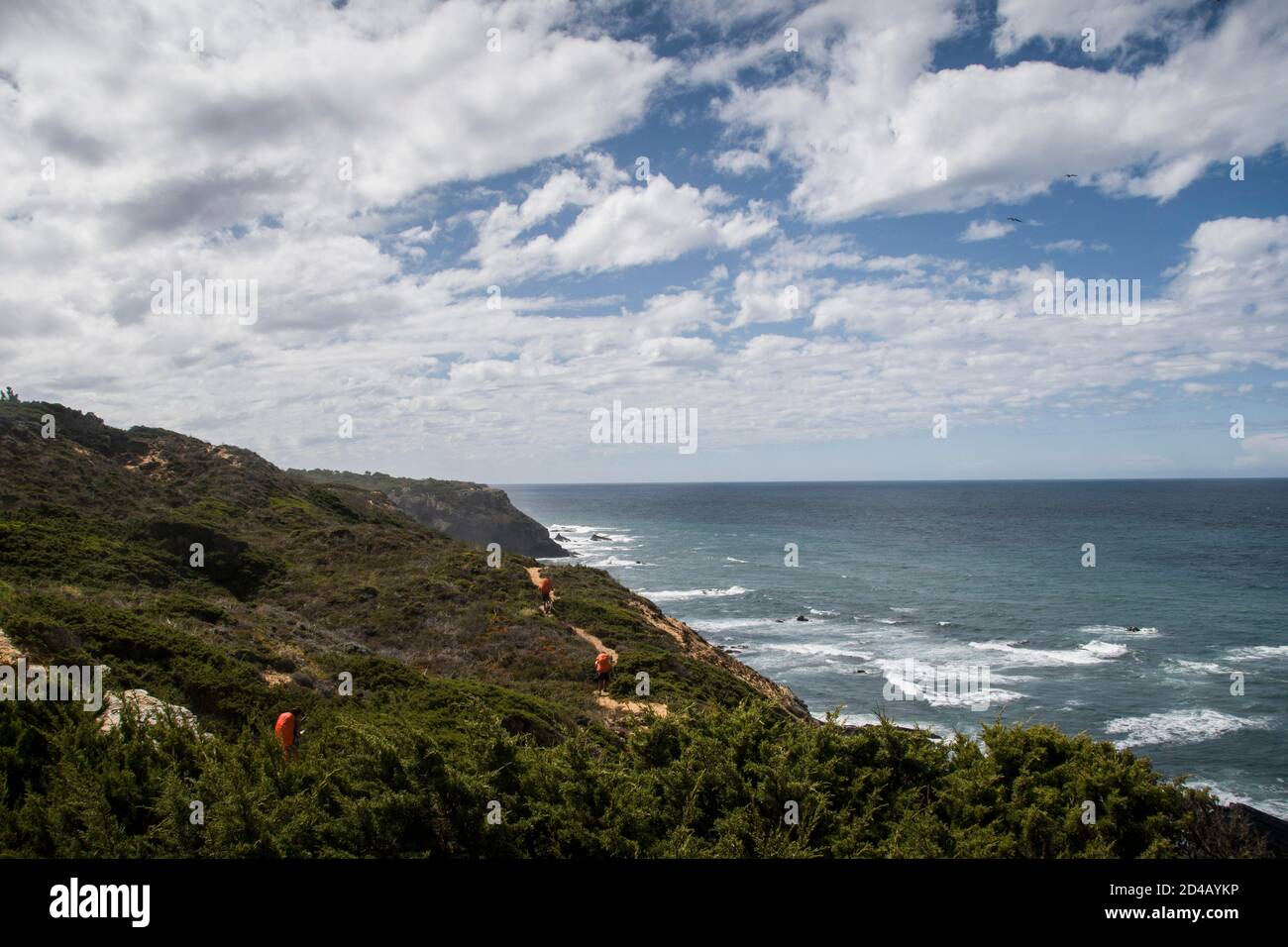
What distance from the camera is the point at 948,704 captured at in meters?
29.9

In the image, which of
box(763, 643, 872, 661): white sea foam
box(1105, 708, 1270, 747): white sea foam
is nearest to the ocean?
box(1105, 708, 1270, 747): white sea foam

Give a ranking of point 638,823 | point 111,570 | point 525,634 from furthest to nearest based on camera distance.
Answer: point 525,634 → point 111,570 → point 638,823

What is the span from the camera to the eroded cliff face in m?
81.1

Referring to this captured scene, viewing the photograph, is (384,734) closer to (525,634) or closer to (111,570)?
(525,634)

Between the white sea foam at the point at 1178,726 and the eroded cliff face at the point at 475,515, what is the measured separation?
60276mm

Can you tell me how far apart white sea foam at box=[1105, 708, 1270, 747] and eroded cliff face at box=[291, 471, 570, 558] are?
198ft

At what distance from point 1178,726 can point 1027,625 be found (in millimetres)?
17214

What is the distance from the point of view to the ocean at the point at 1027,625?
91.5 feet

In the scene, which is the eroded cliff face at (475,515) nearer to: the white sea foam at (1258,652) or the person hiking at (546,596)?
the person hiking at (546,596)

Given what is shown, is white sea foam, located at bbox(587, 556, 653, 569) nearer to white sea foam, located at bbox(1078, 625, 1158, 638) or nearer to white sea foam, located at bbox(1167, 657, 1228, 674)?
white sea foam, located at bbox(1078, 625, 1158, 638)

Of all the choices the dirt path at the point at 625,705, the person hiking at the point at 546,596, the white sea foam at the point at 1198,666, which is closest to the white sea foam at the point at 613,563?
the person hiking at the point at 546,596

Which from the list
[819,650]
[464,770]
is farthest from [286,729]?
[819,650]
